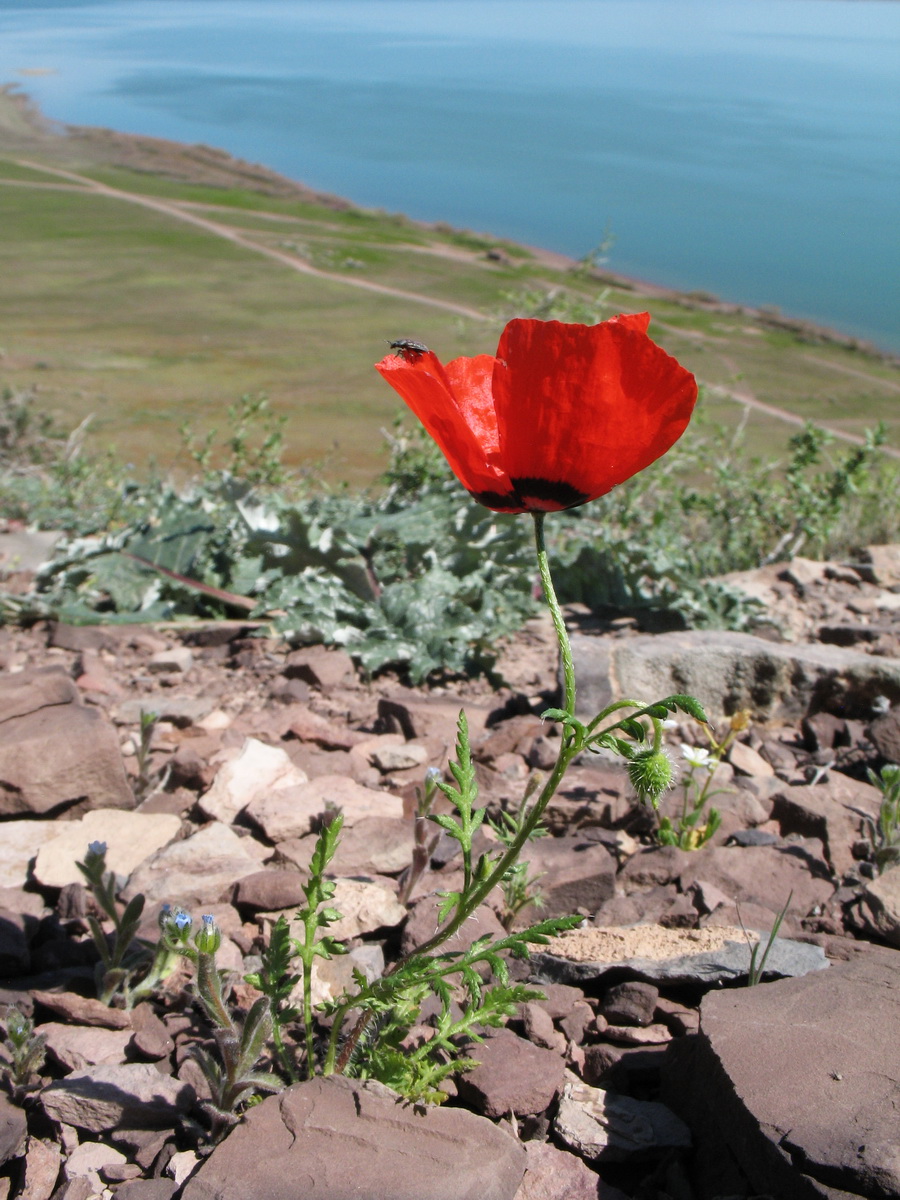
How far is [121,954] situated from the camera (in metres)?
1.98

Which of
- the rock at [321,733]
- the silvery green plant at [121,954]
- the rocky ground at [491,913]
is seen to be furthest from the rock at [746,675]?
the silvery green plant at [121,954]

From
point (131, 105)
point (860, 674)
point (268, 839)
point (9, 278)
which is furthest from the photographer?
point (131, 105)

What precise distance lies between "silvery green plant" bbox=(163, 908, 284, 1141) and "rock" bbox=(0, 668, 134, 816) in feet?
3.27

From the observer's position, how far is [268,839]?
8.28 feet

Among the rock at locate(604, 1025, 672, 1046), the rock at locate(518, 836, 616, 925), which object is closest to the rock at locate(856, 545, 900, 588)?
the rock at locate(518, 836, 616, 925)

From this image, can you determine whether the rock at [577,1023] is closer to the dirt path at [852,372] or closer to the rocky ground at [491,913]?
the rocky ground at [491,913]

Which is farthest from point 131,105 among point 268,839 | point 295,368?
point 268,839

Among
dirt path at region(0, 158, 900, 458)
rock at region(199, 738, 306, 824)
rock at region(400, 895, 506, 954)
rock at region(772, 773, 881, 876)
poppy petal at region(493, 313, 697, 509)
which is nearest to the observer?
poppy petal at region(493, 313, 697, 509)

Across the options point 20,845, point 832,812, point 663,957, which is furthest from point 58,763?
point 832,812

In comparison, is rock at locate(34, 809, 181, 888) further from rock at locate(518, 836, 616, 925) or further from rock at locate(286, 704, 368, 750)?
rock at locate(518, 836, 616, 925)

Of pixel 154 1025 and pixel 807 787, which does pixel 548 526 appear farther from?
pixel 154 1025

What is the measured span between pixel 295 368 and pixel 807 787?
14.0 meters

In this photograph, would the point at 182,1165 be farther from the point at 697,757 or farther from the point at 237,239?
the point at 237,239

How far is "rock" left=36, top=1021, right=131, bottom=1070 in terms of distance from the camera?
188cm
